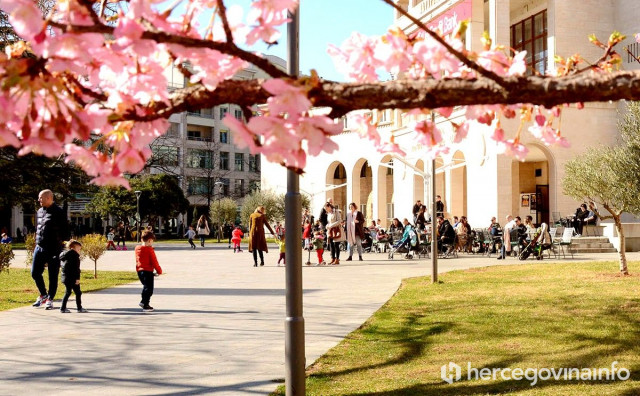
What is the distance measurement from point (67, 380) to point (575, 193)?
43.8ft

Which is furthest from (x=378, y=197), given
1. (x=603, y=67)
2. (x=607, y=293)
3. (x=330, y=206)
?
(x=603, y=67)

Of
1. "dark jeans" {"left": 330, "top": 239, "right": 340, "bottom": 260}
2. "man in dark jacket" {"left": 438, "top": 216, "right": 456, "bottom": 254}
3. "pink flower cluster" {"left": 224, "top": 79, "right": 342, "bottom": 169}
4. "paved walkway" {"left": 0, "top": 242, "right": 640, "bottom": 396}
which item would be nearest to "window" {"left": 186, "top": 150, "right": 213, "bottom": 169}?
"man in dark jacket" {"left": 438, "top": 216, "right": 456, "bottom": 254}

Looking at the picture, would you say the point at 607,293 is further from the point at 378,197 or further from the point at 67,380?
the point at 378,197

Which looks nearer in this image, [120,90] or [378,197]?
[120,90]

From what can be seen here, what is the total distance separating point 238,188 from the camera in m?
82.3

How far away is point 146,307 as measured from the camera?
10.0 meters

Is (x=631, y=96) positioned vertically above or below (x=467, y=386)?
above

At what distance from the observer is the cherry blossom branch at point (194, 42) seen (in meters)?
2.15

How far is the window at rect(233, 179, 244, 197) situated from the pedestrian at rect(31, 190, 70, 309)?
71699 millimetres

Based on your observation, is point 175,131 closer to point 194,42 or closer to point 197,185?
point 197,185

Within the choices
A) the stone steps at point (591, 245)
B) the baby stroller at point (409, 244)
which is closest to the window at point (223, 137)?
the baby stroller at point (409, 244)

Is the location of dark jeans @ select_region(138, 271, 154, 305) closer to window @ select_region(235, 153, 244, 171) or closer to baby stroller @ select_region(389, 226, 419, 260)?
baby stroller @ select_region(389, 226, 419, 260)

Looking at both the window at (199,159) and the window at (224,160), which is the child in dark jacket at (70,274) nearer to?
the window at (199,159)

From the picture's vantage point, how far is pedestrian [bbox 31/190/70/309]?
1009 centimetres
